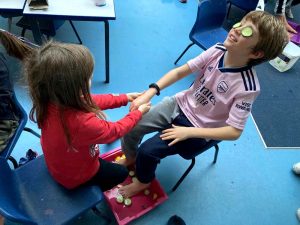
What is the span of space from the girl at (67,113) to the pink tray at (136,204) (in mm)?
255

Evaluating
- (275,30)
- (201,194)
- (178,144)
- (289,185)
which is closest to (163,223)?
(201,194)

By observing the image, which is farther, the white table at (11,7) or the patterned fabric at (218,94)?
the white table at (11,7)

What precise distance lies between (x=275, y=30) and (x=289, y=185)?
43.5 inches

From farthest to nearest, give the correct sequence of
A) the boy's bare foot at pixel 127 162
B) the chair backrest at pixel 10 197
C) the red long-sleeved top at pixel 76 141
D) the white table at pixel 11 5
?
the white table at pixel 11 5, the boy's bare foot at pixel 127 162, the red long-sleeved top at pixel 76 141, the chair backrest at pixel 10 197

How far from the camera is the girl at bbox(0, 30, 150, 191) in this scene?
833mm

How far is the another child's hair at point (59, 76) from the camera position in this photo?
32.4 inches

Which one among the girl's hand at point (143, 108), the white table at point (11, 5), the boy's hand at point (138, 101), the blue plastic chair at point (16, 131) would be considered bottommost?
the blue plastic chair at point (16, 131)

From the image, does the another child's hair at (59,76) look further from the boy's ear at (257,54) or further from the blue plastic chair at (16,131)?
the boy's ear at (257,54)

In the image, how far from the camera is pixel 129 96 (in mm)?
1360

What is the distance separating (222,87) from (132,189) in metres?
0.72

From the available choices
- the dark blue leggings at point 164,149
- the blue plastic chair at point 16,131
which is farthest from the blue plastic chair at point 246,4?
the blue plastic chair at point 16,131

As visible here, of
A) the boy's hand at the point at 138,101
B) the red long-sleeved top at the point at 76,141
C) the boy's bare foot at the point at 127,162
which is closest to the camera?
the red long-sleeved top at the point at 76,141

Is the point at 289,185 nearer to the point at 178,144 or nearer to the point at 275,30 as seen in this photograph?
the point at 178,144

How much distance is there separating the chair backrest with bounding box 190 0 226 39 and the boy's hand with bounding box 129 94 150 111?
3.36ft
